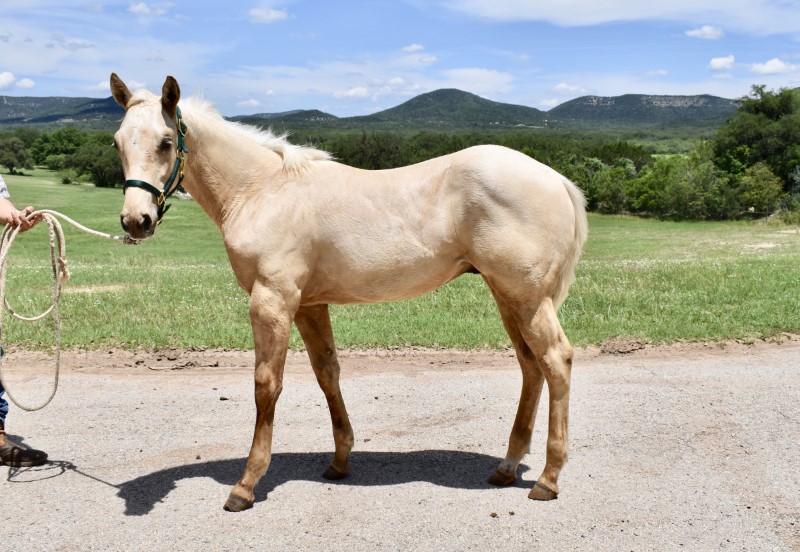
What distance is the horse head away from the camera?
426 cm

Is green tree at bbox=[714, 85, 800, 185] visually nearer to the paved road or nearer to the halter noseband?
the paved road

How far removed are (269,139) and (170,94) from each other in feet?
2.89

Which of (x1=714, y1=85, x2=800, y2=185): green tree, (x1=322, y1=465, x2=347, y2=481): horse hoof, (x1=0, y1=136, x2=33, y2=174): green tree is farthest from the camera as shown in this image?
(x1=0, y1=136, x2=33, y2=174): green tree

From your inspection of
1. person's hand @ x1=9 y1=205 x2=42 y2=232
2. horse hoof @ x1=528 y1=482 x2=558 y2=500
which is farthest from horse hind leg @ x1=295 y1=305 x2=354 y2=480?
person's hand @ x1=9 y1=205 x2=42 y2=232

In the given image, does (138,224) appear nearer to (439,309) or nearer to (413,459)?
(413,459)

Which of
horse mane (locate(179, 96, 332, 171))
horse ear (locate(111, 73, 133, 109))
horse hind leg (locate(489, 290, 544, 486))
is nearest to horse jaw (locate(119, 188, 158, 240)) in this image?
horse ear (locate(111, 73, 133, 109))

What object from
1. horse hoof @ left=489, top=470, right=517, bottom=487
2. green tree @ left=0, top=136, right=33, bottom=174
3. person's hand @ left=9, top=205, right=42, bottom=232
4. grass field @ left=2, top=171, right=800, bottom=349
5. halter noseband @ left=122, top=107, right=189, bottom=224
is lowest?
horse hoof @ left=489, top=470, right=517, bottom=487

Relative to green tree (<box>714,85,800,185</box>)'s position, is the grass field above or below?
below

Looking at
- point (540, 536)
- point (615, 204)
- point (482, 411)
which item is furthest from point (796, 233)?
point (540, 536)

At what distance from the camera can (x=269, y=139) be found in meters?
5.09

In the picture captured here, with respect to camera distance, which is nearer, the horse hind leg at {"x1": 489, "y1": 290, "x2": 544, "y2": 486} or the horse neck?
the horse neck

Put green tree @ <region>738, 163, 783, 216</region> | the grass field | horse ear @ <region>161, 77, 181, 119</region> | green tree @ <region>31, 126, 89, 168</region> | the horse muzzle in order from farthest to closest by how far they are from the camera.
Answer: green tree @ <region>31, 126, 89, 168</region>, green tree @ <region>738, 163, 783, 216</region>, the grass field, horse ear @ <region>161, 77, 181, 119</region>, the horse muzzle

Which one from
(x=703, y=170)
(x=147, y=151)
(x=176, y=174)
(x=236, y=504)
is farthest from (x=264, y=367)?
(x=703, y=170)

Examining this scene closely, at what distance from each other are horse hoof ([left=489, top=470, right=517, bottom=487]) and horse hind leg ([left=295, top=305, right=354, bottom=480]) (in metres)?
1.11
